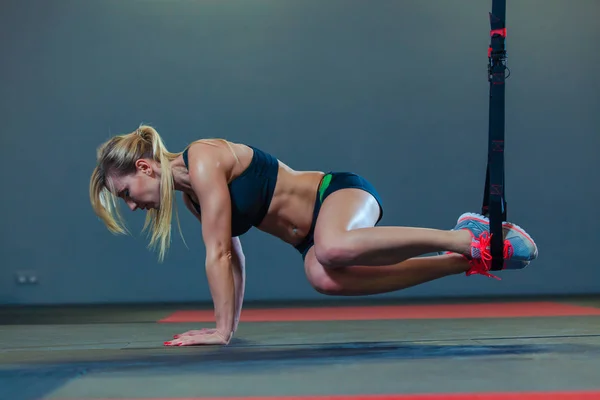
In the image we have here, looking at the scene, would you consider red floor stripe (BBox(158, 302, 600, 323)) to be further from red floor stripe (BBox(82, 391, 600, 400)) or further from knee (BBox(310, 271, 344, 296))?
red floor stripe (BBox(82, 391, 600, 400))

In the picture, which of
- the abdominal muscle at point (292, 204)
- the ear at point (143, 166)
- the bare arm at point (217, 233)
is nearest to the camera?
the bare arm at point (217, 233)

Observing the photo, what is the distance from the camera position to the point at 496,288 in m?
5.15

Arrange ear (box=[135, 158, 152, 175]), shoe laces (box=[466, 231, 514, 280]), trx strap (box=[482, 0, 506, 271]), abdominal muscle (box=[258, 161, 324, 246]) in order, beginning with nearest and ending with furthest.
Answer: trx strap (box=[482, 0, 506, 271]) → shoe laces (box=[466, 231, 514, 280]) → ear (box=[135, 158, 152, 175]) → abdominal muscle (box=[258, 161, 324, 246])

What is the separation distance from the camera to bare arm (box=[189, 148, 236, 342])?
85.7 inches

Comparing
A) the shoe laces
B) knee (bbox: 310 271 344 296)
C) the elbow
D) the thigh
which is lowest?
knee (bbox: 310 271 344 296)

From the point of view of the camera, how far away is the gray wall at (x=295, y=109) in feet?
17.1

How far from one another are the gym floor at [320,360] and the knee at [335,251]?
299 mm

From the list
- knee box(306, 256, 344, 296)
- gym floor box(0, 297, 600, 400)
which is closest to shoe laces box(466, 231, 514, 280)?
gym floor box(0, 297, 600, 400)

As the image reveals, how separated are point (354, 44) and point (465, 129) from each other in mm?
1165

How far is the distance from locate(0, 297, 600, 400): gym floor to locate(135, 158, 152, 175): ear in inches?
25.2

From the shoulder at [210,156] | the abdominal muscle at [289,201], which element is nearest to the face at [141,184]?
the shoulder at [210,156]

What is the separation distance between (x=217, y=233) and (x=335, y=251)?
1.36 ft

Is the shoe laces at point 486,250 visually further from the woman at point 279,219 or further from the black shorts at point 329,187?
the black shorts at point 329,187

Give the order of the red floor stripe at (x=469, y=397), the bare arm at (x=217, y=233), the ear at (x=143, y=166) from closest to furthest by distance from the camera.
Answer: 1. the red floor stripe at (x=469, y=397)
2. the bare arm at (x=217, y=233)
3. the ear at (x=143, y=166)
